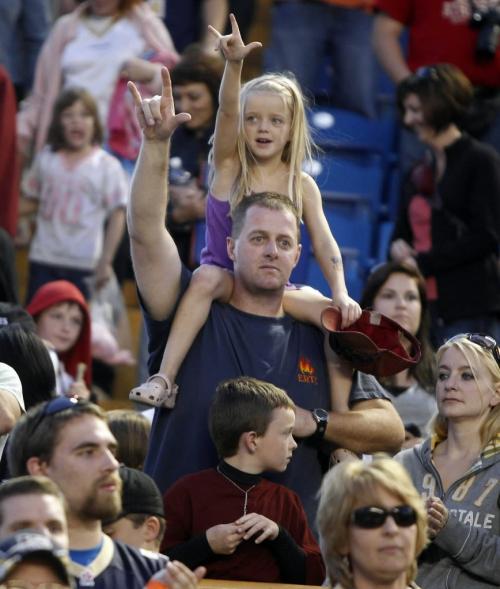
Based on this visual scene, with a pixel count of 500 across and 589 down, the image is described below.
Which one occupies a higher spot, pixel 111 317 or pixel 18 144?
pixel 18 144

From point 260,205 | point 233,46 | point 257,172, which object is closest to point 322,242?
point 257,172

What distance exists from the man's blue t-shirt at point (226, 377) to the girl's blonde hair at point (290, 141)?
1.72 feet

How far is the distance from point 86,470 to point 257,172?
2094 millimetres

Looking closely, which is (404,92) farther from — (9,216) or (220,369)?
(220,369)

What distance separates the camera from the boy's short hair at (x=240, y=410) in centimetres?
661

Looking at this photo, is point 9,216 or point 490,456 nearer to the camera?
point 490,456

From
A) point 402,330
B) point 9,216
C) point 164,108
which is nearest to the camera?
point 164,108

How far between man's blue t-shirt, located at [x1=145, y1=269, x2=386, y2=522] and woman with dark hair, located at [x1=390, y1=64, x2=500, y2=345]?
303 centimetres

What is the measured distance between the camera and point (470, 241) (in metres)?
10.1

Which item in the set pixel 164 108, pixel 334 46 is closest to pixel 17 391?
pixel 164 108

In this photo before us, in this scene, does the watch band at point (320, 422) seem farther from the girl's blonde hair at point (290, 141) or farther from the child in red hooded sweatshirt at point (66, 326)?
the child in red hooded sweatshirt at point (66, 326)

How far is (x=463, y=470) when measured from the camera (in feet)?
22.7

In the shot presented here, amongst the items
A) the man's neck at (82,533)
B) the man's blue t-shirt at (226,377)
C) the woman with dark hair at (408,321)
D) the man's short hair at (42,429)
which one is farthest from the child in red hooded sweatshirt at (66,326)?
the man's neck at (82,533)

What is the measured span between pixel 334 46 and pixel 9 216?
7.73 ft
